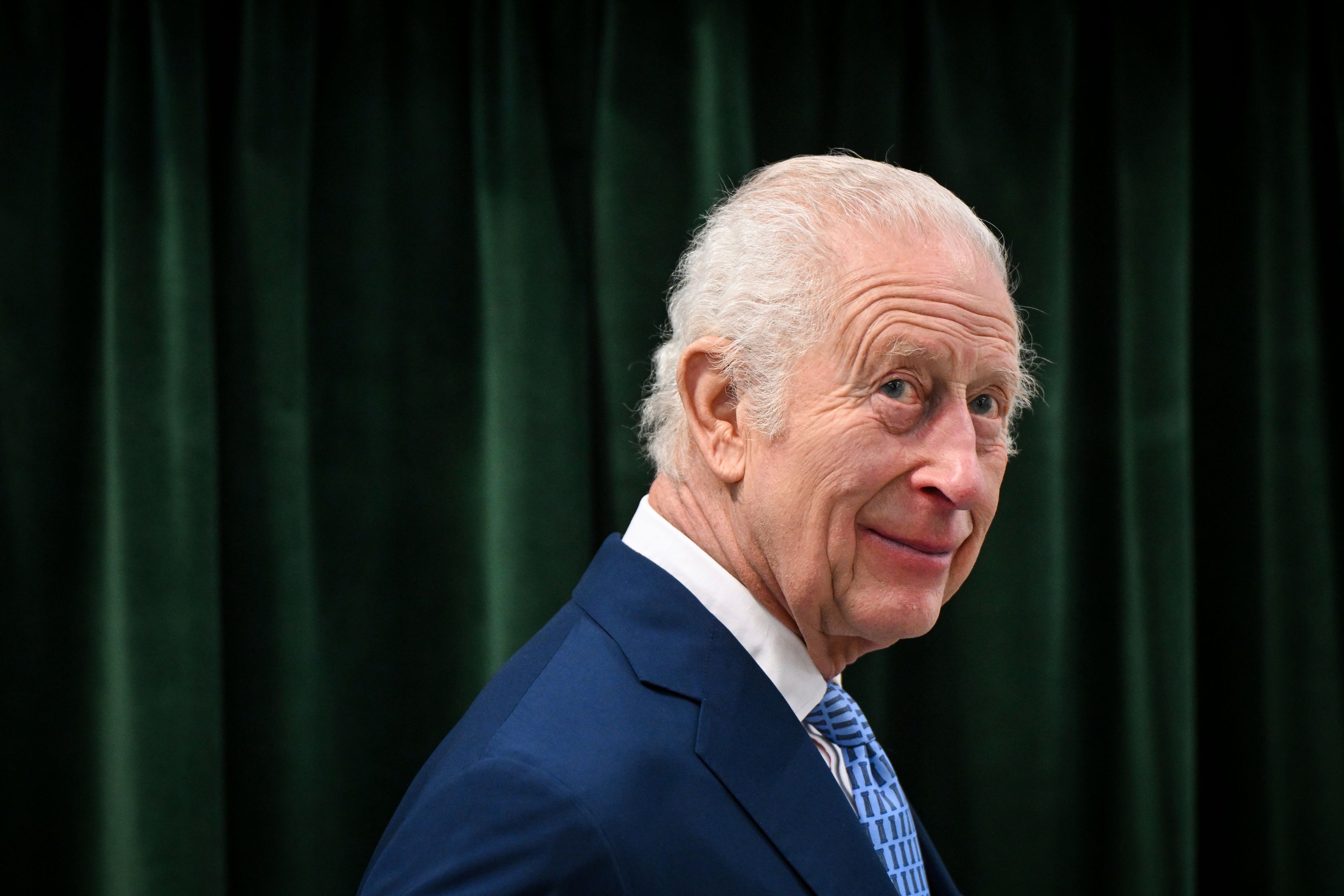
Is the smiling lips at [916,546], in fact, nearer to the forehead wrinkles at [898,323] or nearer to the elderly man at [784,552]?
the elderly man at [784,552]

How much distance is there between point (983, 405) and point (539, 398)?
1.05m

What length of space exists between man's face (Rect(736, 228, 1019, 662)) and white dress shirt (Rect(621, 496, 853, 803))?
3cm

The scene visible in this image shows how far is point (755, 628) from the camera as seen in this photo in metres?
1.01

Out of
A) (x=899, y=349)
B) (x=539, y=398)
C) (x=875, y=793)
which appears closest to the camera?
(x=899, y=349)

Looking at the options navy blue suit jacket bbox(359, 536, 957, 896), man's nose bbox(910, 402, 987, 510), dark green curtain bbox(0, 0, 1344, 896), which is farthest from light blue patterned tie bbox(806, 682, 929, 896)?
dark green curtain bbox(0, 0, 1344, 896)

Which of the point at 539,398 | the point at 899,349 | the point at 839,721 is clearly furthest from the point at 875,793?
the point at 539,398

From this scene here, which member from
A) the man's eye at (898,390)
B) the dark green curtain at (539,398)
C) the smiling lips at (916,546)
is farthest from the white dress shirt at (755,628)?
the dark green curtain at (539,398)

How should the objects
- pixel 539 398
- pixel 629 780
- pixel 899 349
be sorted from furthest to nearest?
pixel 539 398
pixel 899 349
pixel 629 780

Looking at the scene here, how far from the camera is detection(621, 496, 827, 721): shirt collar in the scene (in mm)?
1007

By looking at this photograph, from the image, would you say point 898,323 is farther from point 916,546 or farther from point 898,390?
point 916,546

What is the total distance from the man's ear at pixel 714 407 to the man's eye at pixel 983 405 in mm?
226

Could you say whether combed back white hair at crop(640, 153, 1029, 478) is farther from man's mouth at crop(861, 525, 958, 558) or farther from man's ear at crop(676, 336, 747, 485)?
man's mouth at crop(861, 525, 958, 558)

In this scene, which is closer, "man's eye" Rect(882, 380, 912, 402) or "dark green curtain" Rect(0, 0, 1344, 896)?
"man's eye" Rect(882, 380, 912, 402)

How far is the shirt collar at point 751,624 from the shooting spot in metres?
1.01
